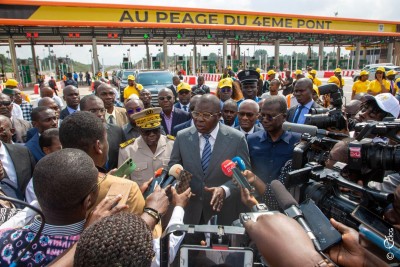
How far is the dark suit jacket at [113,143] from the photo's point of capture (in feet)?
11.1

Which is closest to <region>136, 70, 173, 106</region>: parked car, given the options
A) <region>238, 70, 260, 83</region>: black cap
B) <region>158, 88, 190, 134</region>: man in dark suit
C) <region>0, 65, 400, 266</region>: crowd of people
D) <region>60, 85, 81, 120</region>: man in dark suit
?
<region>238, 70, 260, 83</region>: black cap

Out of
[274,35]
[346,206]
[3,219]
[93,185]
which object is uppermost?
[274,35]

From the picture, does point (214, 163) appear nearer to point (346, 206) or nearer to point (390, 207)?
point (346, 206)

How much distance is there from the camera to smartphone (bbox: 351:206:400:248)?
1124 millimetres

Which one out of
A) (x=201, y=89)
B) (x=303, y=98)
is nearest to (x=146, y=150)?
(x=303, y=98)

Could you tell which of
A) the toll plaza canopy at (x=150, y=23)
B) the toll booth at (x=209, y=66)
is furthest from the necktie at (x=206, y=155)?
the toll booth at (x=209, y=66)

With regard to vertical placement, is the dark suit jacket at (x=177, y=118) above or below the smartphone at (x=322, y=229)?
below

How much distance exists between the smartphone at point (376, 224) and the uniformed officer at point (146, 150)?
197cm

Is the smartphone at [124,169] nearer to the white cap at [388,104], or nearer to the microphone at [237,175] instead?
the microphone at [237,175]

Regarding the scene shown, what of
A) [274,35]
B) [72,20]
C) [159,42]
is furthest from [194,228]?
[159,42]

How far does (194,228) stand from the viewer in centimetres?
125

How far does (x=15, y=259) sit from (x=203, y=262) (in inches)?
32.2

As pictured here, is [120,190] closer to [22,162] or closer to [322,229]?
[322,229]

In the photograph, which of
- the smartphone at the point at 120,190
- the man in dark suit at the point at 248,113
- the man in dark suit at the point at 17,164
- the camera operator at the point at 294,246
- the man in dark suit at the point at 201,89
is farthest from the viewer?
the man in dark suit at the point at 201,89
